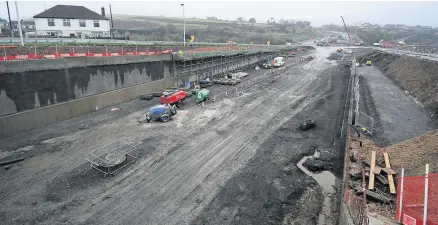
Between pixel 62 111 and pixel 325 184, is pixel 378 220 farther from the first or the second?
pixel 62 111

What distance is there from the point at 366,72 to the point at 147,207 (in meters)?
52.6

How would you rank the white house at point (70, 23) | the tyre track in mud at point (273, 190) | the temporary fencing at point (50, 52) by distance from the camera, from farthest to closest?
the white house at point (70, 23) < the temporary fencing at point (50, 52) < the tyre track in mud at point (273, 190)

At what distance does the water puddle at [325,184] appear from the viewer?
43.8 feet

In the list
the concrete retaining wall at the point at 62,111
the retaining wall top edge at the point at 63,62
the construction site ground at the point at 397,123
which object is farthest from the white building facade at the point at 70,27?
the construction site ground at the point at 397,123

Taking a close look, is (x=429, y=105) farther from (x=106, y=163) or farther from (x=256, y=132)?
(x=106, y=163)

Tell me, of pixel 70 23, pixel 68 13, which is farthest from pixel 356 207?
pixel 68 13

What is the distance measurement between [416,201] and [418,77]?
37.4 m

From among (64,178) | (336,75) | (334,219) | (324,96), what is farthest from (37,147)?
(336,75)

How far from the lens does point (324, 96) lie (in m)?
35.2

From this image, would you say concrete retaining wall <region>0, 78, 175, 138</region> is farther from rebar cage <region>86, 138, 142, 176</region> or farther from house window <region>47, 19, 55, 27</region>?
house window <region>47, 19, 55, 27</region>

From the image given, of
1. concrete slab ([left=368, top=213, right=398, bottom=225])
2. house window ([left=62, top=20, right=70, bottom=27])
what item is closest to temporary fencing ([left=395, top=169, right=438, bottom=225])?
concrete slab ([left=368, top=213, right=398, bottom=225])

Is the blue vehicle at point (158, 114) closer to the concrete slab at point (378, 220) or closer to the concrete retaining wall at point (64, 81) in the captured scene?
the concrete retaining wall at point (64, 81)

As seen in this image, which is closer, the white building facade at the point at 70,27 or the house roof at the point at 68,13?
the white building facade at the point at 70,27

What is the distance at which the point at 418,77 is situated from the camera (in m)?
40.3
